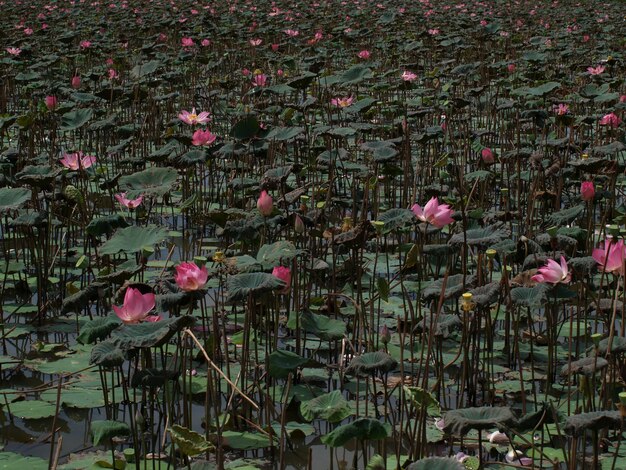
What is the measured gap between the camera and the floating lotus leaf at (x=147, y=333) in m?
2.51

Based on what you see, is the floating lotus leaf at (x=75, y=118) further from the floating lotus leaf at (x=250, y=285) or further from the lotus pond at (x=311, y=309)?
the floating lotus leaf at (x=250, y=285)

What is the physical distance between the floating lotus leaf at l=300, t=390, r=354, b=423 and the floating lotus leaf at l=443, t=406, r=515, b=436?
413 millimetres

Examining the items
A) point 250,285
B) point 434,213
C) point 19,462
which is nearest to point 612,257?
point 434,213

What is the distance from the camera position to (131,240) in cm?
345

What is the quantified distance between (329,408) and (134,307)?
0.57 meters

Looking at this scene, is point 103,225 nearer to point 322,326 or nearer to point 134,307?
point 322,326

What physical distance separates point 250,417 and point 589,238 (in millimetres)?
1863

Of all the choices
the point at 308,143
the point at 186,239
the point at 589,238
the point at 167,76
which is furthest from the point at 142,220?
the point at 167,76

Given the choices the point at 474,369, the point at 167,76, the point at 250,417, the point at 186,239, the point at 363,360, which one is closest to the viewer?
the point at 363,360

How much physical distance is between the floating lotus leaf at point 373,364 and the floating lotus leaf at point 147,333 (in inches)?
17.3

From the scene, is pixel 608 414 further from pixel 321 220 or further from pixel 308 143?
pixel 308 143

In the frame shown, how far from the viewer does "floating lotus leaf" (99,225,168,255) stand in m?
3.39

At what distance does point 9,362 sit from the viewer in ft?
11.4

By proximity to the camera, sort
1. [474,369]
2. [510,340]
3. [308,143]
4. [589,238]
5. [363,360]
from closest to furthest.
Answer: [363,360]
[474,369]
[510,340]
[589,238]
[308,143]
